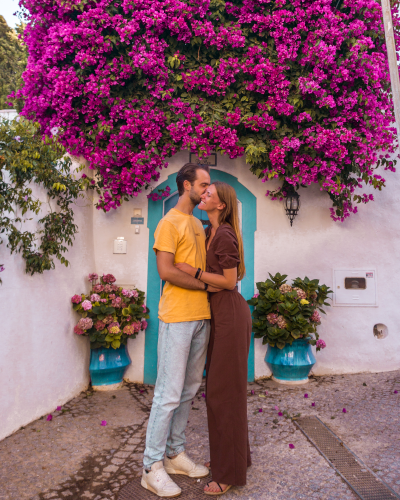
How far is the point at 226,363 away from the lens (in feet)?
8.05

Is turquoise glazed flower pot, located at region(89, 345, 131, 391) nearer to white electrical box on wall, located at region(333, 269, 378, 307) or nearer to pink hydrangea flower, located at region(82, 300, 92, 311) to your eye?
pink hydrangea flower, located at region(82, 300, 92, 311)

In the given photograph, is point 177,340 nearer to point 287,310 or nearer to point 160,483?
point 160,483

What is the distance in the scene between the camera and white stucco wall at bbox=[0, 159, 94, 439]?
329 cm

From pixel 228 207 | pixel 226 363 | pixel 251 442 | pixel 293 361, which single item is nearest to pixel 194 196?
pixel 228 207

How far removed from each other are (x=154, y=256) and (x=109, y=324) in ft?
3.48

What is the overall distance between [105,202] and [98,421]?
7.91ft

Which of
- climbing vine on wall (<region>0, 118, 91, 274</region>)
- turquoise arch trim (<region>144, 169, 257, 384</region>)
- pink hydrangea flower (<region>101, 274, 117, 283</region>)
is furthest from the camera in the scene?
turquoise arch trim (<region>144, 169, 257, 384</region>)

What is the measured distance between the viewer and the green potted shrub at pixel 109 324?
4395 millimetres

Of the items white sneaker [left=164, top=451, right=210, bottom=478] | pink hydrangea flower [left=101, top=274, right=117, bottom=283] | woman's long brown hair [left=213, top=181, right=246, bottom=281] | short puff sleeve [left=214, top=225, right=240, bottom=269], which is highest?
woman's long brown hair [left=213, top=181, right=246, bottom=281]

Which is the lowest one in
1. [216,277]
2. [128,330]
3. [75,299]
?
[128,330]

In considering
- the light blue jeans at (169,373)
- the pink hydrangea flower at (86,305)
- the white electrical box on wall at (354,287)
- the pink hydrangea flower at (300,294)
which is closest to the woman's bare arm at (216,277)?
the light blue jeans at (169,373)

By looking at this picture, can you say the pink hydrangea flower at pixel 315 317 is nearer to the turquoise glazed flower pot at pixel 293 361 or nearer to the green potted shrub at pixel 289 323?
the green potted shrub at pixel 289 323

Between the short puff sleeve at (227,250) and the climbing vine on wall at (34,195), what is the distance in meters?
1.79

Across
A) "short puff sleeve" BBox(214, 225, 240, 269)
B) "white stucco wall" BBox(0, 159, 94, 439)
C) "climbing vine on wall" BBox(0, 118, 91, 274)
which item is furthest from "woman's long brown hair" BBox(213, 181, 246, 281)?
"white stucco wall" BBox(0, 159, 94, 439)
